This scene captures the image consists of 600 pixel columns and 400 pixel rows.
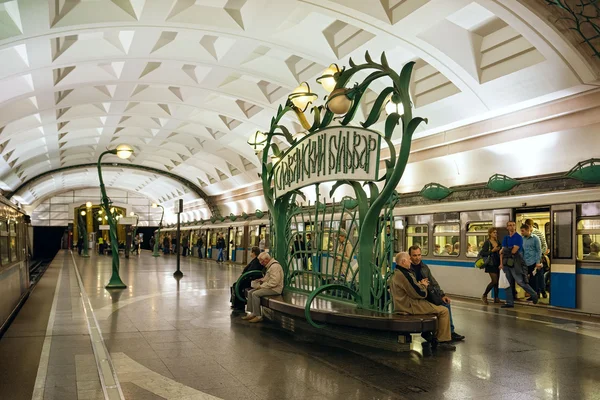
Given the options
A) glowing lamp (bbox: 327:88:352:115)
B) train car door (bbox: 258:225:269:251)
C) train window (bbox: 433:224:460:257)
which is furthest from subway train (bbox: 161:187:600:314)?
train car door (bbox: 258:225:269:251)

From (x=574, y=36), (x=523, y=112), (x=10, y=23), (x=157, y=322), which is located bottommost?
(x=157, y=322)

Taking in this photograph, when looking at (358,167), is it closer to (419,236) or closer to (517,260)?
(517,260)

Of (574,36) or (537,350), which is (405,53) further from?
(537,350)

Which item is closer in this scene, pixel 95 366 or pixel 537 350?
pixel 95 366

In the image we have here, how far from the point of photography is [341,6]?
41.9ft

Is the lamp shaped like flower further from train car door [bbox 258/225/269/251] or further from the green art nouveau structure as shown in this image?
train car door [bbox 258/225/269/251]

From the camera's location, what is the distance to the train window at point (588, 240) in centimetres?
1042

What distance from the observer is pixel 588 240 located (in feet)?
34.8

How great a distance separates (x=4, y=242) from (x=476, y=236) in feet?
32.8

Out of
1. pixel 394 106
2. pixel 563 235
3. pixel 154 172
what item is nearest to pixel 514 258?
pixel 563 235

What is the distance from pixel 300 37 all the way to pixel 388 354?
1107cm

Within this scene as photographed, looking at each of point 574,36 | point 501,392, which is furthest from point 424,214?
point 501,392

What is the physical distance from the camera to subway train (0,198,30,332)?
892 centimetres

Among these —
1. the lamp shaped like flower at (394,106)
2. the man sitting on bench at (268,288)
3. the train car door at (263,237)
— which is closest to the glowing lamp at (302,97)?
the lamp shaped like flower at (394,106)
